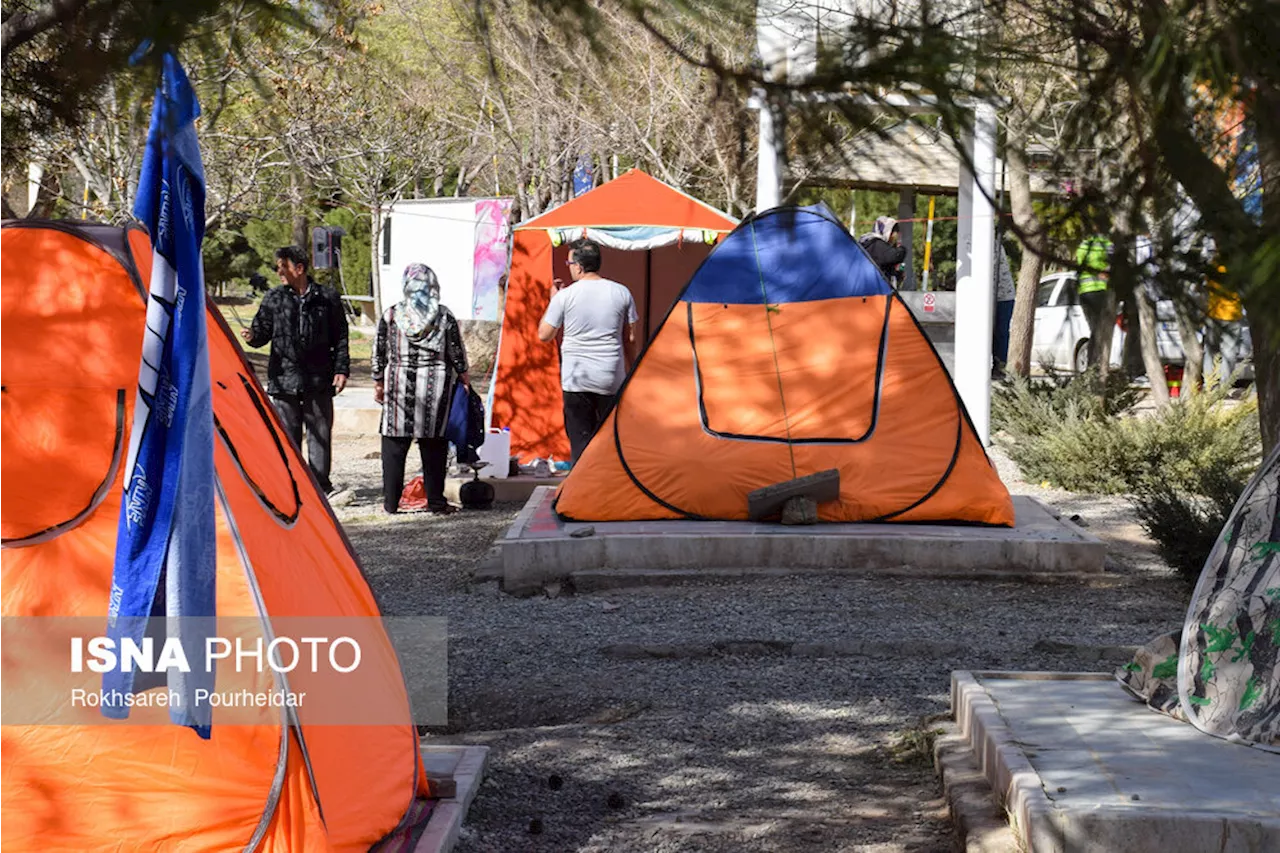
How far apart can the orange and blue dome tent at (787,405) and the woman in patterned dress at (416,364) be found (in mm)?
1841

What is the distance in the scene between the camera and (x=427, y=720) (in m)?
5.67

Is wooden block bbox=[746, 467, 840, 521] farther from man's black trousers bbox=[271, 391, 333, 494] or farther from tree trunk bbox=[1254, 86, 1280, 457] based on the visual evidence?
tree trunk bbox=[1254, 86, 1280, 457]

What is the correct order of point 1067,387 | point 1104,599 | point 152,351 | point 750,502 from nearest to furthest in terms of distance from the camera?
point 152,351
point 1104,599
point 750,502
point 1067,387

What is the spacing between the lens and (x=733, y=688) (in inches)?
238

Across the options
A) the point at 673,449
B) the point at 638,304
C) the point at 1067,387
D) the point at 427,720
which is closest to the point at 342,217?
the point at 638,304

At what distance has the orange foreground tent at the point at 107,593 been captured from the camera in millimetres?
3645

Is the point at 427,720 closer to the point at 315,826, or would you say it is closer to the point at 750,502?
the point at 315,826

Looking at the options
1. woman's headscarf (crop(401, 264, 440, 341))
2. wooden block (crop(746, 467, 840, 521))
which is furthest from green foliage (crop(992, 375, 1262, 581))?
woman's headscarf (crop(401, 264, 440, 341))

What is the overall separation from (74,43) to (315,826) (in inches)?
83.4

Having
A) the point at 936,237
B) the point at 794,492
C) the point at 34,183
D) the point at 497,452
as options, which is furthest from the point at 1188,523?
the point at 936,237

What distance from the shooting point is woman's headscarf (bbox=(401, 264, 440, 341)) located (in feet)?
33.6

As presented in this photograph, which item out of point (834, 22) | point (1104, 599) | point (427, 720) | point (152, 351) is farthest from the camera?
point (1104, 599)

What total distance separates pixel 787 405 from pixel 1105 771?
479 centimetres

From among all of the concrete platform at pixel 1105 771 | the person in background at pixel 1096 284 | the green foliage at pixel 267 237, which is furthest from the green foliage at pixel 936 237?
the person in background at pixel 1096 284
